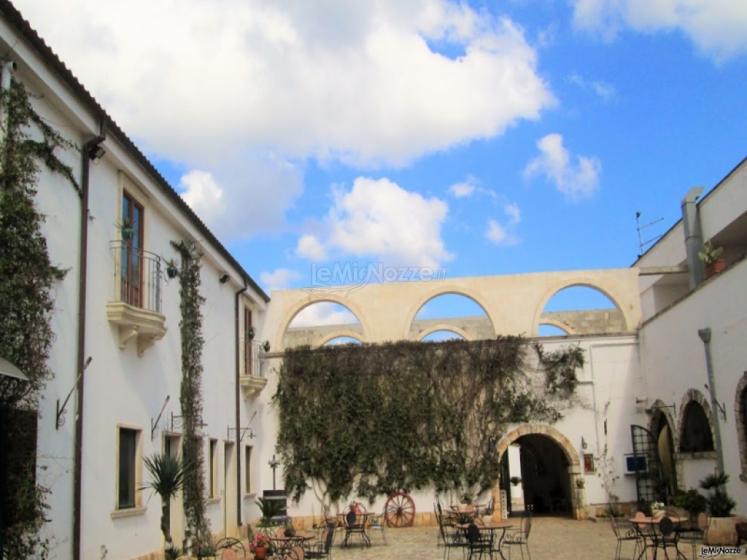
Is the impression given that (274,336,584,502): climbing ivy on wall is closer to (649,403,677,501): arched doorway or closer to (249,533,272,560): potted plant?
(649,403,677,501): arched doorway

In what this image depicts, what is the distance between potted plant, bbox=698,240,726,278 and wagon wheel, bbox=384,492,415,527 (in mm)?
8707

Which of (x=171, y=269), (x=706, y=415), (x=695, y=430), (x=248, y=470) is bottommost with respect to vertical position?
(x=248, y=470)

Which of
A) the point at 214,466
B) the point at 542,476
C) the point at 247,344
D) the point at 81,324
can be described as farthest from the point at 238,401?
the point at 542,476

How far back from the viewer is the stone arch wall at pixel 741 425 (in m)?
12.8

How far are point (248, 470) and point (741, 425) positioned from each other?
10566mm

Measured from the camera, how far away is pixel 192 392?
43.8 feet

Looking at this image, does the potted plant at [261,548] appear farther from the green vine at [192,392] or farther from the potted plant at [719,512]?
the potted plant at [719,512]

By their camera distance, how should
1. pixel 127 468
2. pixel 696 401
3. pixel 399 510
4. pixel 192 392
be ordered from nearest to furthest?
pixel 127 468 < pixel 192 392 < pixel 696 401 < pixel 399 510

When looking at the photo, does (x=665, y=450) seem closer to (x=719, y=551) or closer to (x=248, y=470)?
(x=719, y=551)

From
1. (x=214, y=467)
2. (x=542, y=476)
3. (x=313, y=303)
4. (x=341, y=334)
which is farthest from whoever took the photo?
(x=341, y=334)

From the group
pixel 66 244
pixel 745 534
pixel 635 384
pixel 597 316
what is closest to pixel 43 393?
pixel 66 244

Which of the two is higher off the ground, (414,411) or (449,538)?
(414,411)

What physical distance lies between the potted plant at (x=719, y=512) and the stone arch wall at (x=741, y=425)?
56 cm

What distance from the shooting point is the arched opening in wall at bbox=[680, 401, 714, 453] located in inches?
596
